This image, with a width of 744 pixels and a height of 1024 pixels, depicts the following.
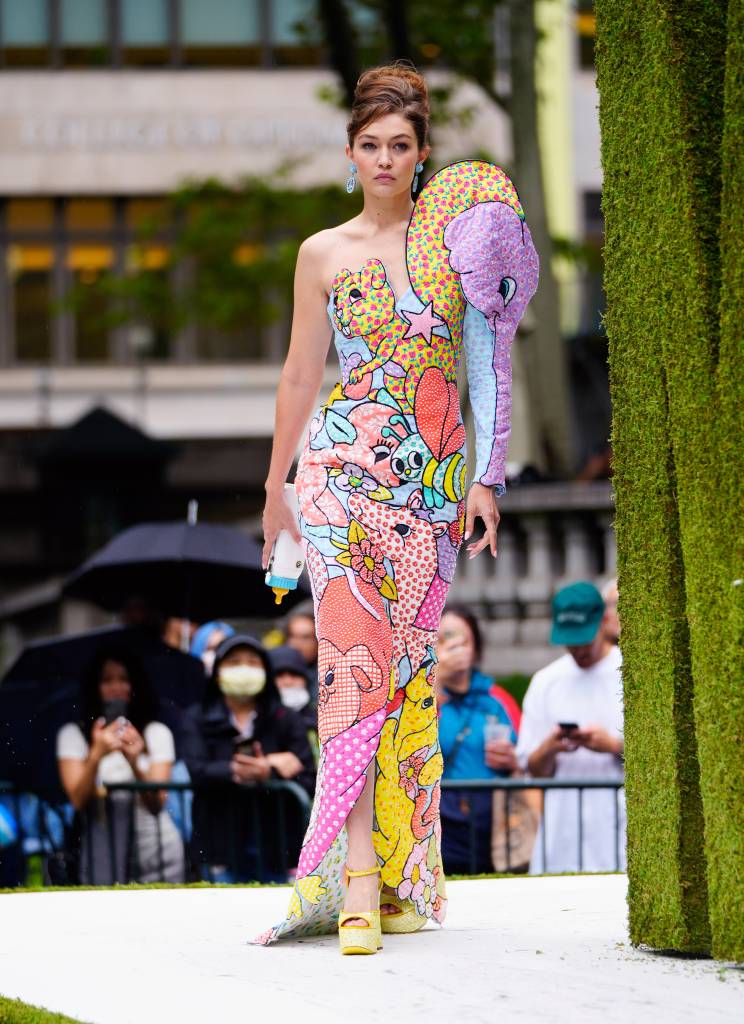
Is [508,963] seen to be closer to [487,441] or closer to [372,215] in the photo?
[487,441]

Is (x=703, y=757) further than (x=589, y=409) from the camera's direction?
No

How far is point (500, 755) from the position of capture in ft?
31.5

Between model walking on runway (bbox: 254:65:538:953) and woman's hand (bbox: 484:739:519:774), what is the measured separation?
150 inches

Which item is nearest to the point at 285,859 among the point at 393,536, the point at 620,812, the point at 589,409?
the point at 620,812

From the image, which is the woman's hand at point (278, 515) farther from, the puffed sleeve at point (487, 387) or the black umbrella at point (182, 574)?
the black umbrella at point (182, 574)

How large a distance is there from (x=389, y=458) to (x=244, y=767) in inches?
169

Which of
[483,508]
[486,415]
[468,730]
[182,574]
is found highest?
[182,574]

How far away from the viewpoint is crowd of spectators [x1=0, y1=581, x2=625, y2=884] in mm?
9312

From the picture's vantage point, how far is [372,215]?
18.7 ft

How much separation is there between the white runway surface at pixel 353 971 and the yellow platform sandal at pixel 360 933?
45mm

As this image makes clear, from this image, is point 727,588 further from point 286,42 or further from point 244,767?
point 286,42

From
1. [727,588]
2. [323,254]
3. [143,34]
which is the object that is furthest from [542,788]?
[143,34]

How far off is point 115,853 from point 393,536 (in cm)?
439

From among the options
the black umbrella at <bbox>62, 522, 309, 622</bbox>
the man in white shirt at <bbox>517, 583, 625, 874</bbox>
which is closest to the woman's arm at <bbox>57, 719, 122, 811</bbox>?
the man in white shirt at <bbox>517, 583, 625, 874</bbox>
